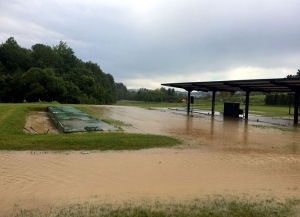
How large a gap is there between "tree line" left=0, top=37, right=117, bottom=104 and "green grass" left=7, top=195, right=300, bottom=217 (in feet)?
125

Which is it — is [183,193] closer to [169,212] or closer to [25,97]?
[169,212]

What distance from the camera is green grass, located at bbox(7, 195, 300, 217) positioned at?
398cm

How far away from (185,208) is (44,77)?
134ft

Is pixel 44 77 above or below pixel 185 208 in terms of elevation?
above

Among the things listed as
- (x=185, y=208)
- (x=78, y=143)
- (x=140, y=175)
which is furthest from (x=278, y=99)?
(x=185, y=208)

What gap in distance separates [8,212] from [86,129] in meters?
8.01

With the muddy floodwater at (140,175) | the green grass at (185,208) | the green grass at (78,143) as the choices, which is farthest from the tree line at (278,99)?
the green grass at (185,208)

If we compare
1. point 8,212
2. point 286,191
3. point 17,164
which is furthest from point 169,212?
point 17,164

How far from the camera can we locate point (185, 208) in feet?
14.1

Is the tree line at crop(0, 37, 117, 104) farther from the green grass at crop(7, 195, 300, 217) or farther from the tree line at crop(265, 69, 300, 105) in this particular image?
the green grass at crop(7, 195, 300, 217)

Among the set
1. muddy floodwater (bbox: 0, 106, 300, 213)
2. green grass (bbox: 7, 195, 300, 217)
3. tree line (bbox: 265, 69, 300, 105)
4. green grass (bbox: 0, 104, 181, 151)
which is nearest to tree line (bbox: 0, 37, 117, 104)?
green grass (bbox: 0, 104, 181, 151)

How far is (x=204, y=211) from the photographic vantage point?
13.8 feet

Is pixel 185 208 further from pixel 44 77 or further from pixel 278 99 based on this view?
pixel 278 99

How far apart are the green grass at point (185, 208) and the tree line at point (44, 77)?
38.2 meters
